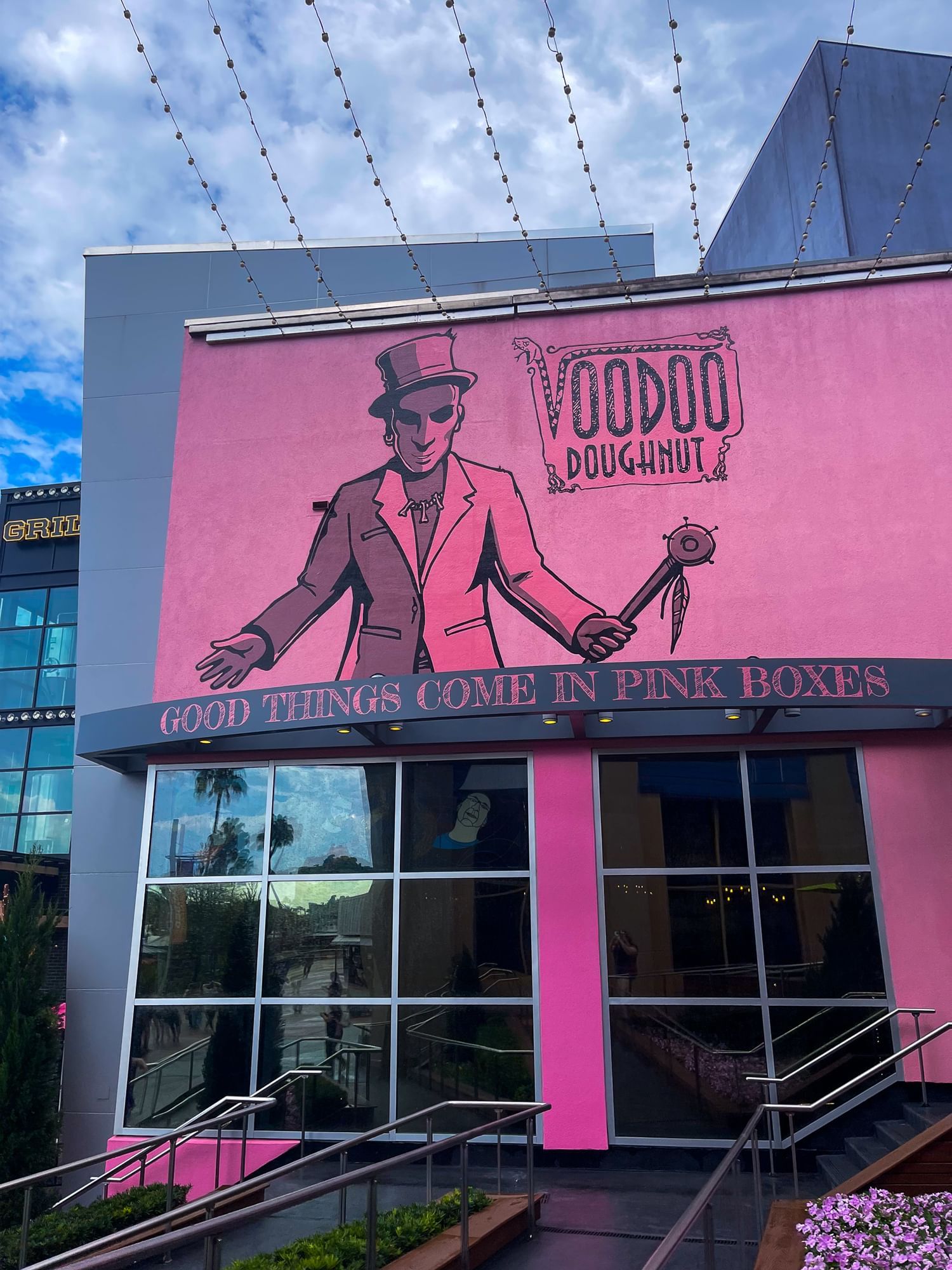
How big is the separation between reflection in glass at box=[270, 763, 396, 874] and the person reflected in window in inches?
99.4

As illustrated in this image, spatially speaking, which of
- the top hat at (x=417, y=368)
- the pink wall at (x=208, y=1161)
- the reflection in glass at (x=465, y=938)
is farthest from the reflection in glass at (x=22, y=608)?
the reflection in glass at (x=465, y=938)

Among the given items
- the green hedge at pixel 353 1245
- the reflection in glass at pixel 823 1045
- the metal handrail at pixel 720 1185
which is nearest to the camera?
the metal handrail at pixel 720 1185

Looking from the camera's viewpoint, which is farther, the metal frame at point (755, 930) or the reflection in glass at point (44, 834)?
the reflection in glass at point (44, 834)

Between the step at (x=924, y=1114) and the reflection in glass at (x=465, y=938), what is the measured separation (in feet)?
12.0

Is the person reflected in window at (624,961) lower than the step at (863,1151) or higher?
higher

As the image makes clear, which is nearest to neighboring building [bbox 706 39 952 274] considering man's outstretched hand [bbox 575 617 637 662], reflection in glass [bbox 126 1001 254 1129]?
man's outstretched hand [bbox 575 617 637 662]

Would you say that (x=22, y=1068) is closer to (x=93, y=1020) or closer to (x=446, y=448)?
(x=93, y=1020)

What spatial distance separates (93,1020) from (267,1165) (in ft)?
8.79

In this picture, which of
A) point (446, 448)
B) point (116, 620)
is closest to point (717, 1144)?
point (446, 448)

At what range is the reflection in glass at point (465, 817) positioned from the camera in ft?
35.2

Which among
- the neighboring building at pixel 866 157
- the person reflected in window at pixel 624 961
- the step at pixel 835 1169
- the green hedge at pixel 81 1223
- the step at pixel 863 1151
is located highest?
the neighboring building at pixel 866 157

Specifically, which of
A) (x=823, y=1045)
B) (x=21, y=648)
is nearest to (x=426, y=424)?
(x=823, y=1045)

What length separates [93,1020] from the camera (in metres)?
11.3

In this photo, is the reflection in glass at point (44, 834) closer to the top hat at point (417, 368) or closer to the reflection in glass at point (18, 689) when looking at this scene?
the reflection in glass at point (18, 689)
